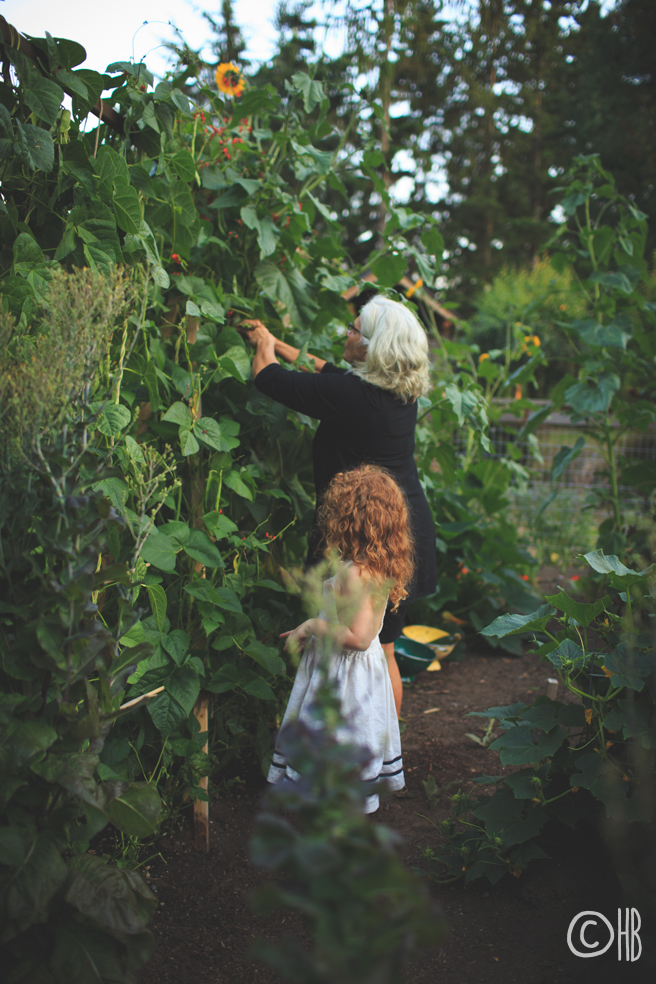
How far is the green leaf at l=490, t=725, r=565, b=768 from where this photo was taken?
1.53 m

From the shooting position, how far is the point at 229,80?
6.80 ft

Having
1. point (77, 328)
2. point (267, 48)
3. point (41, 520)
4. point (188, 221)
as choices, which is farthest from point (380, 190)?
point (267, 48)

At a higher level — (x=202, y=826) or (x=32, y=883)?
(x=32, y=883)

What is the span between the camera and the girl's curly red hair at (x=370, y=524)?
1718 mm

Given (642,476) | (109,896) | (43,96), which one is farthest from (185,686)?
(642,476)

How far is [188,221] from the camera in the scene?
5.86 feet

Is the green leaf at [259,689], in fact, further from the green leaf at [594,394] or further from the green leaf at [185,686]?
the green leaf at [594,394]

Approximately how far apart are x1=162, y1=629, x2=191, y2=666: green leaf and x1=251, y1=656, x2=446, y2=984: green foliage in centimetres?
101

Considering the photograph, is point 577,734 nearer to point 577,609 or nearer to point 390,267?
point 577,609

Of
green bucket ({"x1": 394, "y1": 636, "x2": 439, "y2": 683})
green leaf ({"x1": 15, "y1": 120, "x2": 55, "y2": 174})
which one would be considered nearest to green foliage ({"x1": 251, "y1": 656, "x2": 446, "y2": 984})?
green leaf ({"x1": 15, "y1": 120, "x2": 55, "y2": 174})

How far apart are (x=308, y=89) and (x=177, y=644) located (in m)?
1.71

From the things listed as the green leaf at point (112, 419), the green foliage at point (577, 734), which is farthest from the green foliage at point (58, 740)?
the green foliage at point (577, 734)

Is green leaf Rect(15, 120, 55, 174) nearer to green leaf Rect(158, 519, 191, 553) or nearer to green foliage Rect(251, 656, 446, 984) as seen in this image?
green leaf Rect(158, 519, 191, 553)

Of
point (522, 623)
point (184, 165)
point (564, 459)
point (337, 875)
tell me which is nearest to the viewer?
point (337, 875)
